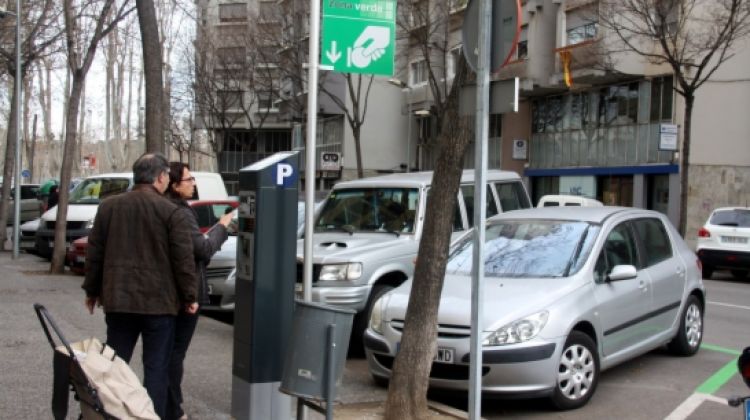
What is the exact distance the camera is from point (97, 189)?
18.1 meters

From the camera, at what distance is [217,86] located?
42.8 meters

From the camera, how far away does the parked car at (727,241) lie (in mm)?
16688

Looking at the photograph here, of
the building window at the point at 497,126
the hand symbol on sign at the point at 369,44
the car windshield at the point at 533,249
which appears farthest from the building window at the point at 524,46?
the hand symbol on sign at the point at 369,44

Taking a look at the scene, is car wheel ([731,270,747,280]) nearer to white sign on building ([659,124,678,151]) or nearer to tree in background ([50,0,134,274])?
white sign on building ([659,124,678,151])

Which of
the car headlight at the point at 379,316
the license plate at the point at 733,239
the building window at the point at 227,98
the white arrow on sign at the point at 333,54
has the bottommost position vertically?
the license plate at the point at 733,239

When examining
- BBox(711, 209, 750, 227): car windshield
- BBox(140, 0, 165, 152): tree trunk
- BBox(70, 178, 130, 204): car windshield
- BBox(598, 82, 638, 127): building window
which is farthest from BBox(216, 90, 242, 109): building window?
BBox(140, 0, 165, 152): tree trunk

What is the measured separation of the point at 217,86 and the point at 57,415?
40.5m

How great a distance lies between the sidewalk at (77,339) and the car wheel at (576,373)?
0.91 m

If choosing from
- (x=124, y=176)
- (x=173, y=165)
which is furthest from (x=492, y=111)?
(x=124, y=176)

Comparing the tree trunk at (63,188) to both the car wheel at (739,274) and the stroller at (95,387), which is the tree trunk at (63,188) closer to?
the stroller at (95,387)

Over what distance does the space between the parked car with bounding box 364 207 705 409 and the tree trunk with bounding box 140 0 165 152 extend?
5.40m

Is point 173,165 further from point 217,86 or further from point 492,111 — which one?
point 217,86

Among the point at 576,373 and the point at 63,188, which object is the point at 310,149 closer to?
the point at 576,373

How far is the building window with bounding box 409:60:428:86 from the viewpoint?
127 feet
